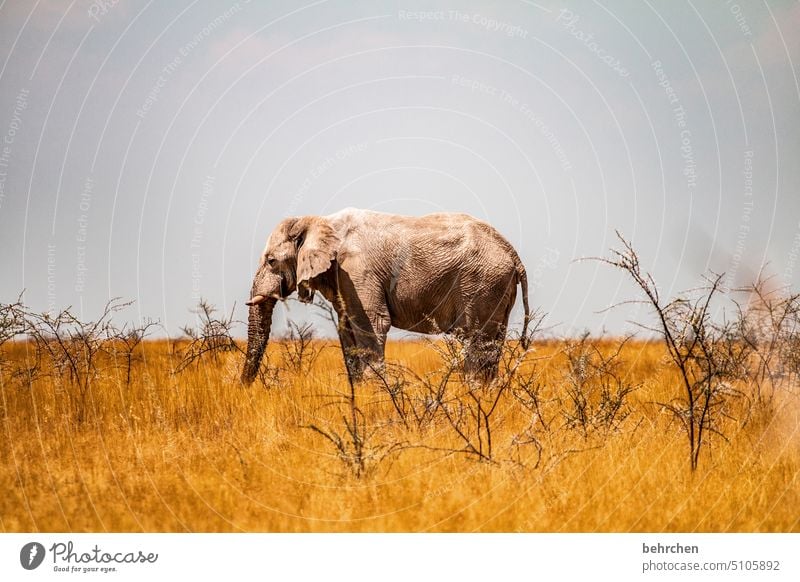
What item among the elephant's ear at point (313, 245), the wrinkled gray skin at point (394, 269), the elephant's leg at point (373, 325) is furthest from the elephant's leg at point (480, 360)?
the elephant's ear at point (313, 245)

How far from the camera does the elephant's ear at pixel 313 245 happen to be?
1098 cm

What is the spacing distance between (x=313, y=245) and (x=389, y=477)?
17.2 ft

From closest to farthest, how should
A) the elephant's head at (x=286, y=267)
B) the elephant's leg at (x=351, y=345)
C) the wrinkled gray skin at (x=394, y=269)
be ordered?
the elephant's leg at (x=351, y=345), the elephant's head at (x=286, y=267), the wrinkled gray skin at (x=394, y=269)

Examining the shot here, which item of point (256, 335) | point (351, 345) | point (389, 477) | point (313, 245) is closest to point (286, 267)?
point (313, 245)

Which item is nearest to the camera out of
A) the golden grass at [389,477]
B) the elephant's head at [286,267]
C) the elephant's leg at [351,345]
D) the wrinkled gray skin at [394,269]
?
the golden grass at [389,477]

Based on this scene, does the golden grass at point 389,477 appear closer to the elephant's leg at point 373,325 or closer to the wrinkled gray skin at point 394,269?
the elephant's leg at point 373,325

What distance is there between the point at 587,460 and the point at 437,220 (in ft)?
18.1

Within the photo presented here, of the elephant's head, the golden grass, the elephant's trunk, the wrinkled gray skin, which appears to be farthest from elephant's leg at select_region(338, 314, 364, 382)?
the golden grass

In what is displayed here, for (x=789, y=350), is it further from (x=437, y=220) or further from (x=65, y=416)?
(x=65, y=416)

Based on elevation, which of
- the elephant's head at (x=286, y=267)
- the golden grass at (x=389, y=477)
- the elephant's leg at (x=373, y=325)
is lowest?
the golden grass at (x=389, y=477)

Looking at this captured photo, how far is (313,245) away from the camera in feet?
36.3

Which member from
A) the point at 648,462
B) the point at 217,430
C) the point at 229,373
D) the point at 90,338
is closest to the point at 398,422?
the point at 217,430
